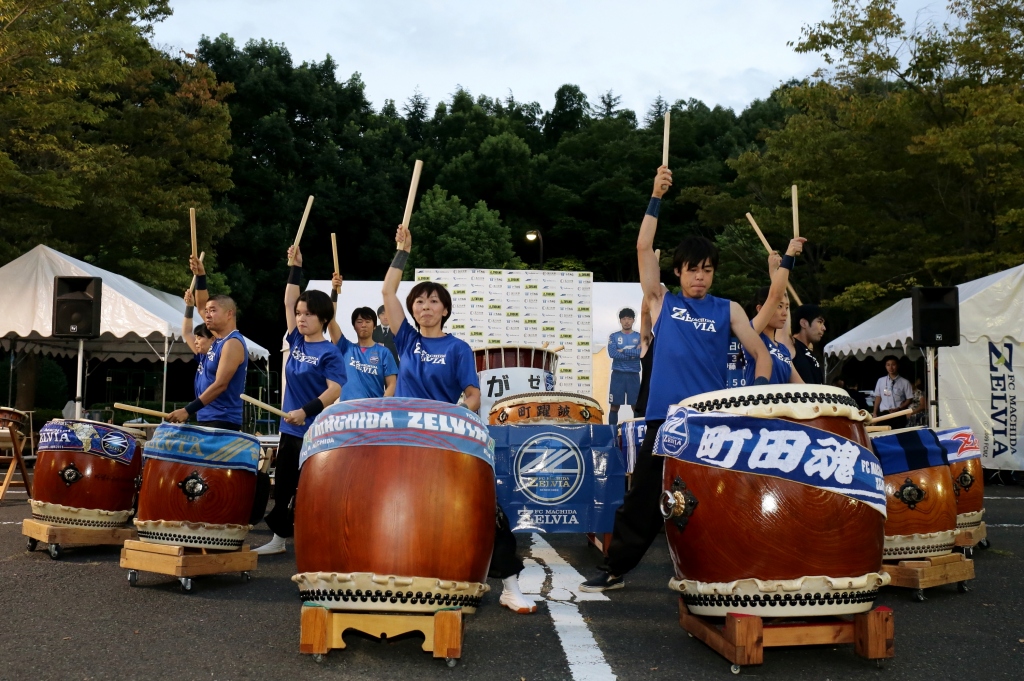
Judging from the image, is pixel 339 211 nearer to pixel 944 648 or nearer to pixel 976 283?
pixel 976 283

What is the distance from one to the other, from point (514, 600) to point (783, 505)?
6.01 feet

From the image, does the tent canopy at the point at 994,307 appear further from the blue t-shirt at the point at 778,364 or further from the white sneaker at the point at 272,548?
the white sneaker at the point at 272,548

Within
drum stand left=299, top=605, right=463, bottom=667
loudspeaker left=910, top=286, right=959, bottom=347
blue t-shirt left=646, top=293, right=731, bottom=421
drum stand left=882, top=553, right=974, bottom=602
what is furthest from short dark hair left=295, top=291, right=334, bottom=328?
loudspeaker left=910, top=286, right=959, bottom=347

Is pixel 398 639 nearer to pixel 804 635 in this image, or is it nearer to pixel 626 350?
pixel 804 635

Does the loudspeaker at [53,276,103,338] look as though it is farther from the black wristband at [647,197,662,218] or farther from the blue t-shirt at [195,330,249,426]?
the black wristband at [647,197,662,218]

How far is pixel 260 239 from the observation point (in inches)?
1358

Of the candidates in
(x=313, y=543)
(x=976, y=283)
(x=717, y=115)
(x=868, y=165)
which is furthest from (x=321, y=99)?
(x=313, y=543)

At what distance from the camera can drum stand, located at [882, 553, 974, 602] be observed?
5.27 meters

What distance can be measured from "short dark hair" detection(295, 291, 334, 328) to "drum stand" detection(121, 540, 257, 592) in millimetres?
1671

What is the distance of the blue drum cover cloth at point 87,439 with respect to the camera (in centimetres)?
666

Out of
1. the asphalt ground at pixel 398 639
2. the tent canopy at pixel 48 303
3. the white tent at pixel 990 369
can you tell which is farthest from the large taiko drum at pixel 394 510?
the white tent at pixel 990 369

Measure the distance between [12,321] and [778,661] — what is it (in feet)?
47.1

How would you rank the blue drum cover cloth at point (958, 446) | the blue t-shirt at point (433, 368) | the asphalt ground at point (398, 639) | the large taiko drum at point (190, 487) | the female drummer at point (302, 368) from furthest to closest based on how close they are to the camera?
the blue drum cover cloth at point (958, 446) → the female drummer at point (302, 368) → the large taiko drum at point (190, 487) → the blue t-shirt at point (433, 368) → the asphalt ground at point (398, 639)

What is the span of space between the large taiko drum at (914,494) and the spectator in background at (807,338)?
1.19m
